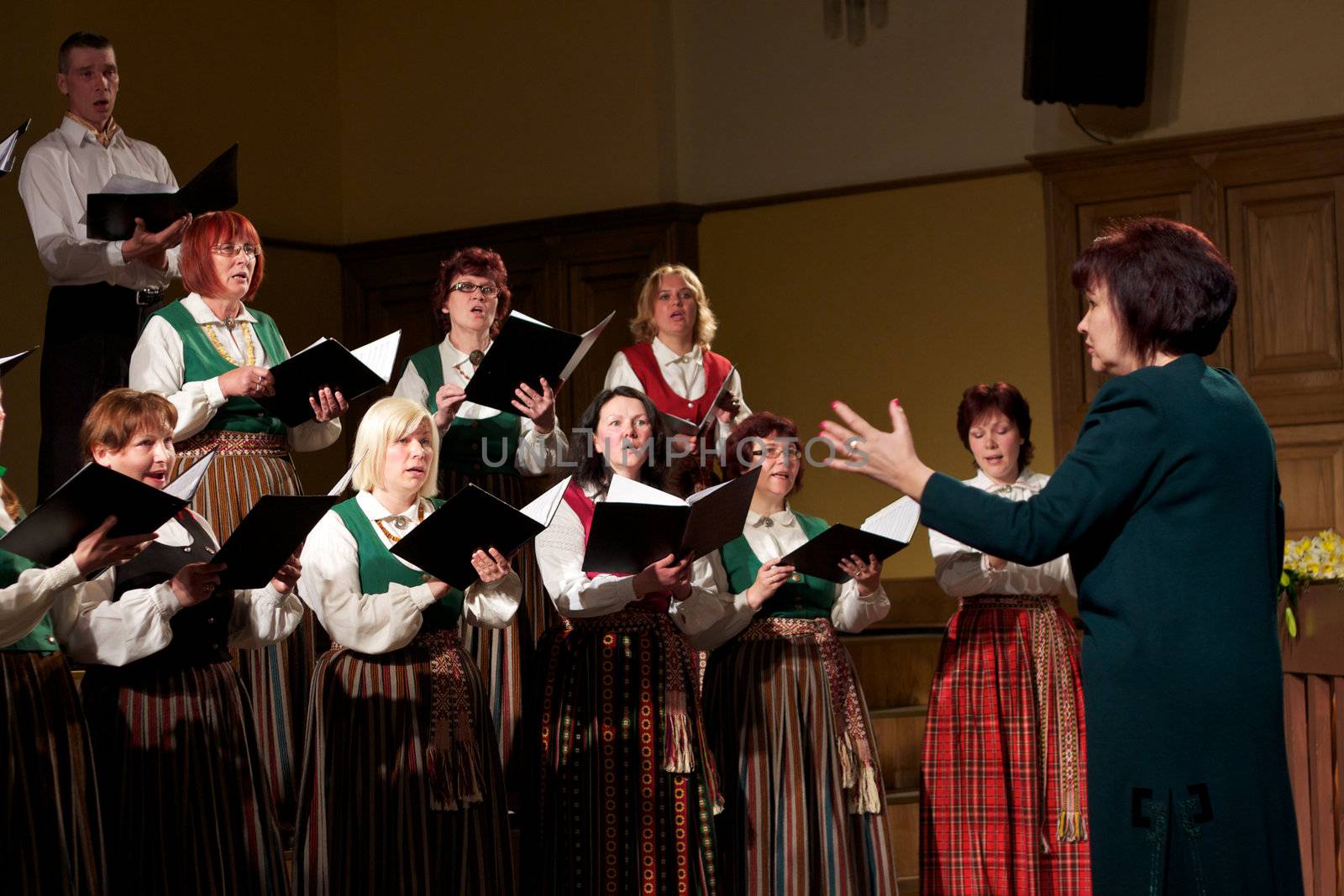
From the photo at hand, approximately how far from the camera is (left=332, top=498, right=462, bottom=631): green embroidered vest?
132 inches

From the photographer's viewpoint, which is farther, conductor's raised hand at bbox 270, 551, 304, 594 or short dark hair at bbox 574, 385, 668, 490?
short dark hair at bbox 574, 385, 668, 490

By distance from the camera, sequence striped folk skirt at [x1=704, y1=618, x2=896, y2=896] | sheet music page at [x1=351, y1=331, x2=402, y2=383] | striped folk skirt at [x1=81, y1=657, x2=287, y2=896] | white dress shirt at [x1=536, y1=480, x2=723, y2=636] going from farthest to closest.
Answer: striped folk skirt at [x1=704, y1=618, x2=896, y2=896] → sheet music page at [x1=351, y1=331, x2=402, y2=383] → white dress shirt at [x1=536, y1=480, x2=723, y2=636] → striped folk skirt at [x1=81, y1=657, x2=287, y2=896]

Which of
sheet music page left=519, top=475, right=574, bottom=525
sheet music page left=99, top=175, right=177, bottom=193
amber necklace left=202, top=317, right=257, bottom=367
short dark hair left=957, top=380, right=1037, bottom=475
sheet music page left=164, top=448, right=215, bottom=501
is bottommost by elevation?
sheet music page left=519, top=475, right=574, bottom=525

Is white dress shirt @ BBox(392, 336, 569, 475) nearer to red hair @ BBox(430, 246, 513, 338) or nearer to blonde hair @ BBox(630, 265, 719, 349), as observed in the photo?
red hair @ BBox(430, 246, 513, 338)

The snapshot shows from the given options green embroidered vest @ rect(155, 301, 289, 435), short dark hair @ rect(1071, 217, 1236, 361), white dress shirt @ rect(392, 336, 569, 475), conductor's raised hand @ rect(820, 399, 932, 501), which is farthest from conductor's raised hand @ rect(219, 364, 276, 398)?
short dark hair @ rect(1071, 217, 1236, 361)

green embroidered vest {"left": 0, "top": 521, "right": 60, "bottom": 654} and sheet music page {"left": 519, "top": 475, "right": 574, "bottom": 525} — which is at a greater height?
sheet music page {"left": 519, "top": 475, "right": 574, "bottom": 525}

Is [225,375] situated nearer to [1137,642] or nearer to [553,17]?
[1137,642]

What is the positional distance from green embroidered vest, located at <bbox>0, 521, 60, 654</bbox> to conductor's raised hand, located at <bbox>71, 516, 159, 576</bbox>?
0.21m

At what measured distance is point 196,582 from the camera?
2.96 m

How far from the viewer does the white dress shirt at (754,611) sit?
380 centimetres

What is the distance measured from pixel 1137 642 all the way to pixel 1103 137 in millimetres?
4637

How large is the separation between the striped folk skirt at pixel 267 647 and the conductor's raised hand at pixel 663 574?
38.3 inches

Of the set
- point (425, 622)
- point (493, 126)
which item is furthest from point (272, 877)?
point (493, 126)

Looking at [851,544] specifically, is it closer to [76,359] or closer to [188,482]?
[188,482]
